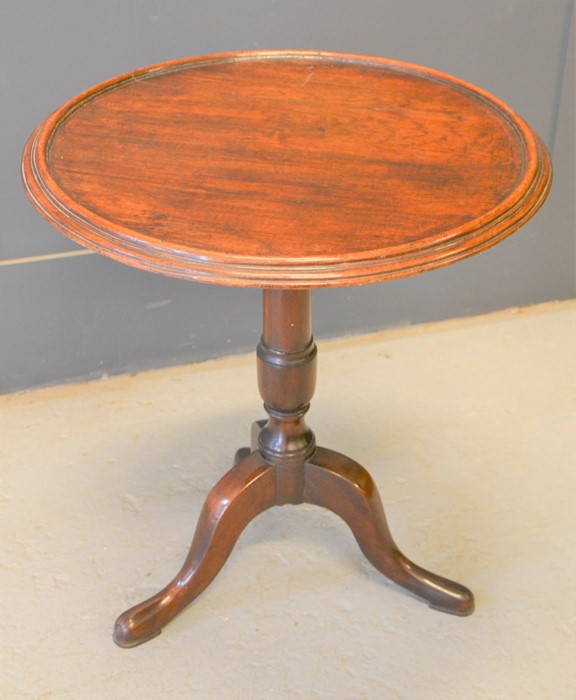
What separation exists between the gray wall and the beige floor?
86 mm

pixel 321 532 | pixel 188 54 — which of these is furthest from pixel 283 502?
pixel 188 54

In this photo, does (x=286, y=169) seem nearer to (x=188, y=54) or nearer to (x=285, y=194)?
(x=285, y=194)

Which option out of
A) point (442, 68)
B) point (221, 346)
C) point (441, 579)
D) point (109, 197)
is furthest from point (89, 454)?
point (442, 68)

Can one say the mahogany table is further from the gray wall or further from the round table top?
the gray wall

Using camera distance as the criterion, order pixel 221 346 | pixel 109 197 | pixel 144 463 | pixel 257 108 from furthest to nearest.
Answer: pixel 221 346, pixel 144 463, pixel 257 108, pixel 109 197

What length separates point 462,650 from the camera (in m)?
1.70

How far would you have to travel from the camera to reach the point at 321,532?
1.96 meters

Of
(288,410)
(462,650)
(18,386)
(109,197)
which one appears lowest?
(462,650)

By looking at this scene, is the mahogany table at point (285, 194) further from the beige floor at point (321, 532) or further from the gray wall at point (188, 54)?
the gray wall at point (188, 54)

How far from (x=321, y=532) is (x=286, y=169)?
89 centimetres

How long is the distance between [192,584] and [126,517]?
0.32m

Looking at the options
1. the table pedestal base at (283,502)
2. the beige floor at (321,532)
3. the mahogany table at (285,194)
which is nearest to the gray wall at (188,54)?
the beige floor at (321,532)

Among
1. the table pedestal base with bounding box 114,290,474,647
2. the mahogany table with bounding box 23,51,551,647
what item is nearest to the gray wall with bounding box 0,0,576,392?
the mahogany table with bounding box 23,51,551,647

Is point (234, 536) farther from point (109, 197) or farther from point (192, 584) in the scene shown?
point (109, 197)
